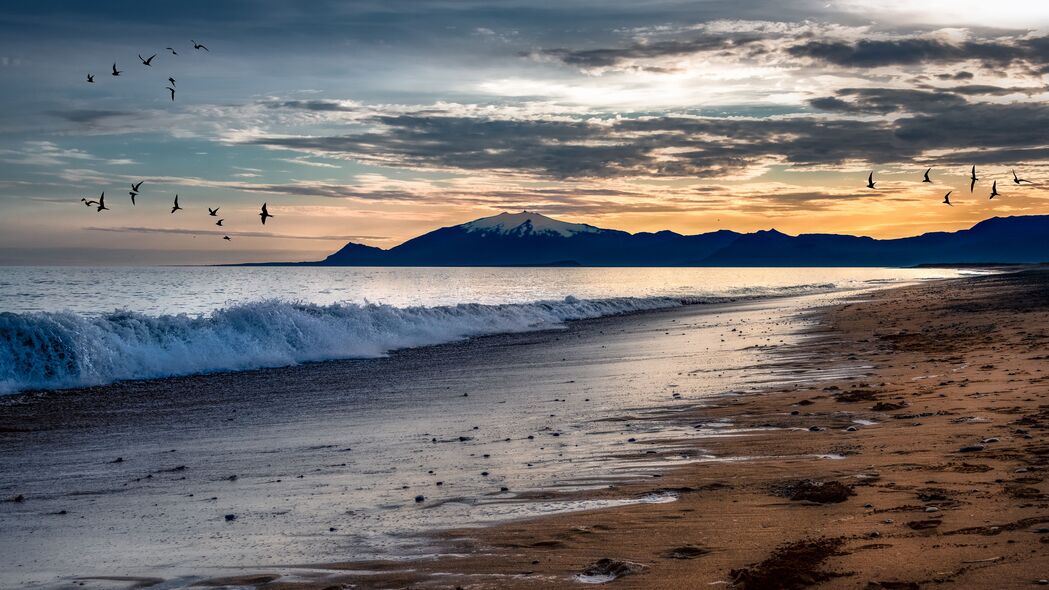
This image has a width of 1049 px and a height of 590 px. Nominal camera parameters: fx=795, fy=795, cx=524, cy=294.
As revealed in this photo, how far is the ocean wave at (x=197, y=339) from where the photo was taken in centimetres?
1814

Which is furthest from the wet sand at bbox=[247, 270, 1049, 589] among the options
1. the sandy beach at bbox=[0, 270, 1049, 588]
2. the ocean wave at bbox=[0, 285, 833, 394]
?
the ocean wave at bbox=[0, 285, 833, 394]

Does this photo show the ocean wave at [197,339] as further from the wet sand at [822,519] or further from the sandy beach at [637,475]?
the wet sand at [822,519]

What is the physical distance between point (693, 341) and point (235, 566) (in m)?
20.7

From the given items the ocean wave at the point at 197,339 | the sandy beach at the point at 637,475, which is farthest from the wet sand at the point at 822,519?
the ocean wave at the point at 197,339

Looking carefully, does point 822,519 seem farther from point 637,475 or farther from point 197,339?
point 197,339

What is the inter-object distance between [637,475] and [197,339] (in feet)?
57.1

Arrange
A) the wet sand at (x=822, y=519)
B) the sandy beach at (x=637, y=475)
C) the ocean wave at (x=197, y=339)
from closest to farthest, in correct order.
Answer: the wet sand at (x=822, y=519) → the sandy beach at (x=637, y=475) → the ocean wave at (x=197, y=339)

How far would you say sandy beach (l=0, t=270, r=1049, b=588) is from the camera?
214 inches

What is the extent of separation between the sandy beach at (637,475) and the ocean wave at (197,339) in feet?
7.16

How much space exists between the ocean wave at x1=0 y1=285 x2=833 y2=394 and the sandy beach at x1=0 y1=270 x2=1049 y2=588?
7.16 feet

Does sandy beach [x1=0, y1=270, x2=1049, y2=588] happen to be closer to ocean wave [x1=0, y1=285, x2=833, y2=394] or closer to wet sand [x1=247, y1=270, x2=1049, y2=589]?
wet sand [x1=247, y1=270, x2=1049, y2=589]

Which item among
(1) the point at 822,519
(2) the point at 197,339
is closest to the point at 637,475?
(1) the point at 822,519

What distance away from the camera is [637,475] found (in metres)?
7.98

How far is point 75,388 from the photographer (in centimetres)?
1759
